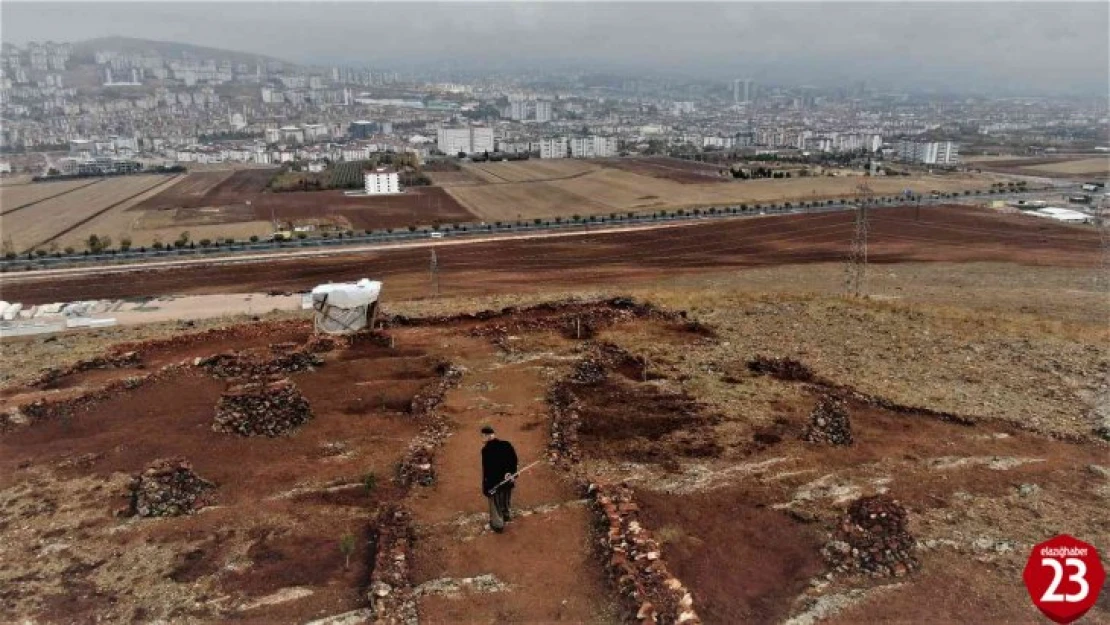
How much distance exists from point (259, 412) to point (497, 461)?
818 centimetres

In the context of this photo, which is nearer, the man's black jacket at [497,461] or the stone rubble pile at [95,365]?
the man's black jacket at [497,461]

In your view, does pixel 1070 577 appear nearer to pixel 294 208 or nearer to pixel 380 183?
A: pixel 294 208

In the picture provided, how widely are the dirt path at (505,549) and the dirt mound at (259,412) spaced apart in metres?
4.22

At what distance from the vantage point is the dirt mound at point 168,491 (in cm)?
1353

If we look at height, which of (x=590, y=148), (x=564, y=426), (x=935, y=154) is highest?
(x=590, y=148)

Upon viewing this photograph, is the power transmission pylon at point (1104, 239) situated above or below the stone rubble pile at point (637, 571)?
below

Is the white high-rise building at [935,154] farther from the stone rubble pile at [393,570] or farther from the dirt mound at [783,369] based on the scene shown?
the stone rubble pile at [393,570]

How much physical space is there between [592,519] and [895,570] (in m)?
5.15

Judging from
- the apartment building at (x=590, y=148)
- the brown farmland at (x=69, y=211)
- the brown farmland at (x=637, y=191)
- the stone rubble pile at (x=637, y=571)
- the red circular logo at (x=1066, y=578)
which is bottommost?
the brown farmland at (x=69, y=211)

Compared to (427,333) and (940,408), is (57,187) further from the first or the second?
(940,408)

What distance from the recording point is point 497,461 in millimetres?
11953

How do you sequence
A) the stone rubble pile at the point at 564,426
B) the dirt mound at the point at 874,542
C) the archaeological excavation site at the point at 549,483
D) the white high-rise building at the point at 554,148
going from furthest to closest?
the white high-rise building at the point at 554,148
the stone rubble pile at the point at 564,426
the dirt mound at the point at 874,542
the archaeological excavation site at the point at 549,483

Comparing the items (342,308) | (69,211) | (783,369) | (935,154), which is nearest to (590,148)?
(935,154)

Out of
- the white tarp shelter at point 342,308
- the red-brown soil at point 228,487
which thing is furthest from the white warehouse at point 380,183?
the red-brown soil at point 228,487
